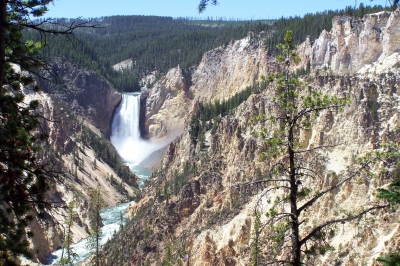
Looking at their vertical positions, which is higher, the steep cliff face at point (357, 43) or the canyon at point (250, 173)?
the steep cliff face at point (357, 43)

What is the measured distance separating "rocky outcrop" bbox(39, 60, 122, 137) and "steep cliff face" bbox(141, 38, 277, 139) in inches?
354

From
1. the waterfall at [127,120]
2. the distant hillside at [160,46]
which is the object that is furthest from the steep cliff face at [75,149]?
the distant hillside at [160,46]

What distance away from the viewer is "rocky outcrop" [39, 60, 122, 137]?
335 ft

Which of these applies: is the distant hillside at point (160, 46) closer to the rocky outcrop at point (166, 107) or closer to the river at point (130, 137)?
the rocky outcrop at point (166, 107)

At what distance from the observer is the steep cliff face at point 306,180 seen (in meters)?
28.2

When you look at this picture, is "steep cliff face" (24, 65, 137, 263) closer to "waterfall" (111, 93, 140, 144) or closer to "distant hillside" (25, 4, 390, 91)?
"waterfall" (111, 93, 140, 144)

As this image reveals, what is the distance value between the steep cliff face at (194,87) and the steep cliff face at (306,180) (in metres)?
25.0

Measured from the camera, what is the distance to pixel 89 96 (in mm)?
106500

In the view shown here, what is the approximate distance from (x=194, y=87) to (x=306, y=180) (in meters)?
73.6

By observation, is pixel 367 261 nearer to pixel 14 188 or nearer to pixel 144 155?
pixel 14 188

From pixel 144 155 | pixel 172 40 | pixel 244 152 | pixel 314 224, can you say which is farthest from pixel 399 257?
pixel 172 40

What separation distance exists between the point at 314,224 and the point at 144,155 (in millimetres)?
75570

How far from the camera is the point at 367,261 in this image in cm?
2389

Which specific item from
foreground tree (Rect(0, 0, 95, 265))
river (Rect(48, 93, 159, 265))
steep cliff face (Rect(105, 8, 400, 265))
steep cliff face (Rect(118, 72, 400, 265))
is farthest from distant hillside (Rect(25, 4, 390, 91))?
foreground tree (Rect(0, 0, 95, 265))
